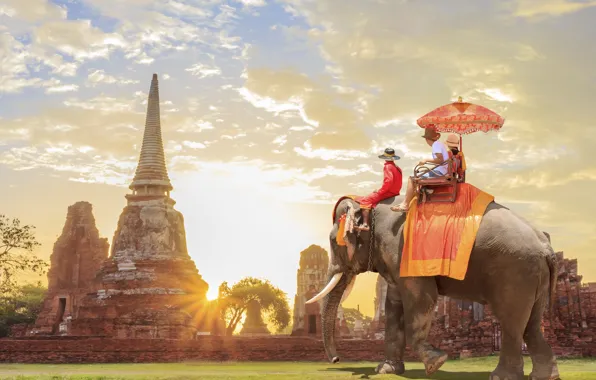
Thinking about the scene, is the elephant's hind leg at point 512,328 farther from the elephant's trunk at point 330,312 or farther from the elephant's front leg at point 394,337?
the elephant's trunk at point 330,312

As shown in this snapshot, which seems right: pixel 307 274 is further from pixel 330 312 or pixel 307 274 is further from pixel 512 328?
pixel 512 328

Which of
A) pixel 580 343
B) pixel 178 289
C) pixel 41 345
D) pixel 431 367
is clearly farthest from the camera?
pixel 178 289

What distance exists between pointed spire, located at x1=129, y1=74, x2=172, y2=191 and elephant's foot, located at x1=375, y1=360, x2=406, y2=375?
32850 mm

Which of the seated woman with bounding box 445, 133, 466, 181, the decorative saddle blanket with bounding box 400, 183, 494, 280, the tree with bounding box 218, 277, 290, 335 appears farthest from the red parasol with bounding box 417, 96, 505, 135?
the tree with bounding box 218, 277, 290, 335

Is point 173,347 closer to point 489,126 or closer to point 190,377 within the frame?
point 190,377

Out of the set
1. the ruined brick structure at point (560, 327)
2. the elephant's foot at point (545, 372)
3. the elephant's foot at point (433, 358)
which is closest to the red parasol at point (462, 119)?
the elephant's foot at point (433, 358)

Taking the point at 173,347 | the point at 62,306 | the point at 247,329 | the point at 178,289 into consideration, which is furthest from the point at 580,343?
the point at 247,329

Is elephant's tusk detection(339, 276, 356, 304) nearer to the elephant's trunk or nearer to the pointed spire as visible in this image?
the elephant's trunk

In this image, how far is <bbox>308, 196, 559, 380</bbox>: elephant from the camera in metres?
7.41

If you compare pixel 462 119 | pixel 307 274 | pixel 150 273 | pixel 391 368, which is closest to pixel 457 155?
pixel 462 119

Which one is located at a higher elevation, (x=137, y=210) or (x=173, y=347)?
(x=137, y=210)

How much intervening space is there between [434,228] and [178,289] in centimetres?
3082

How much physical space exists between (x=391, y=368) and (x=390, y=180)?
7.63 feet

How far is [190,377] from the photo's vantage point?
9375 mm
